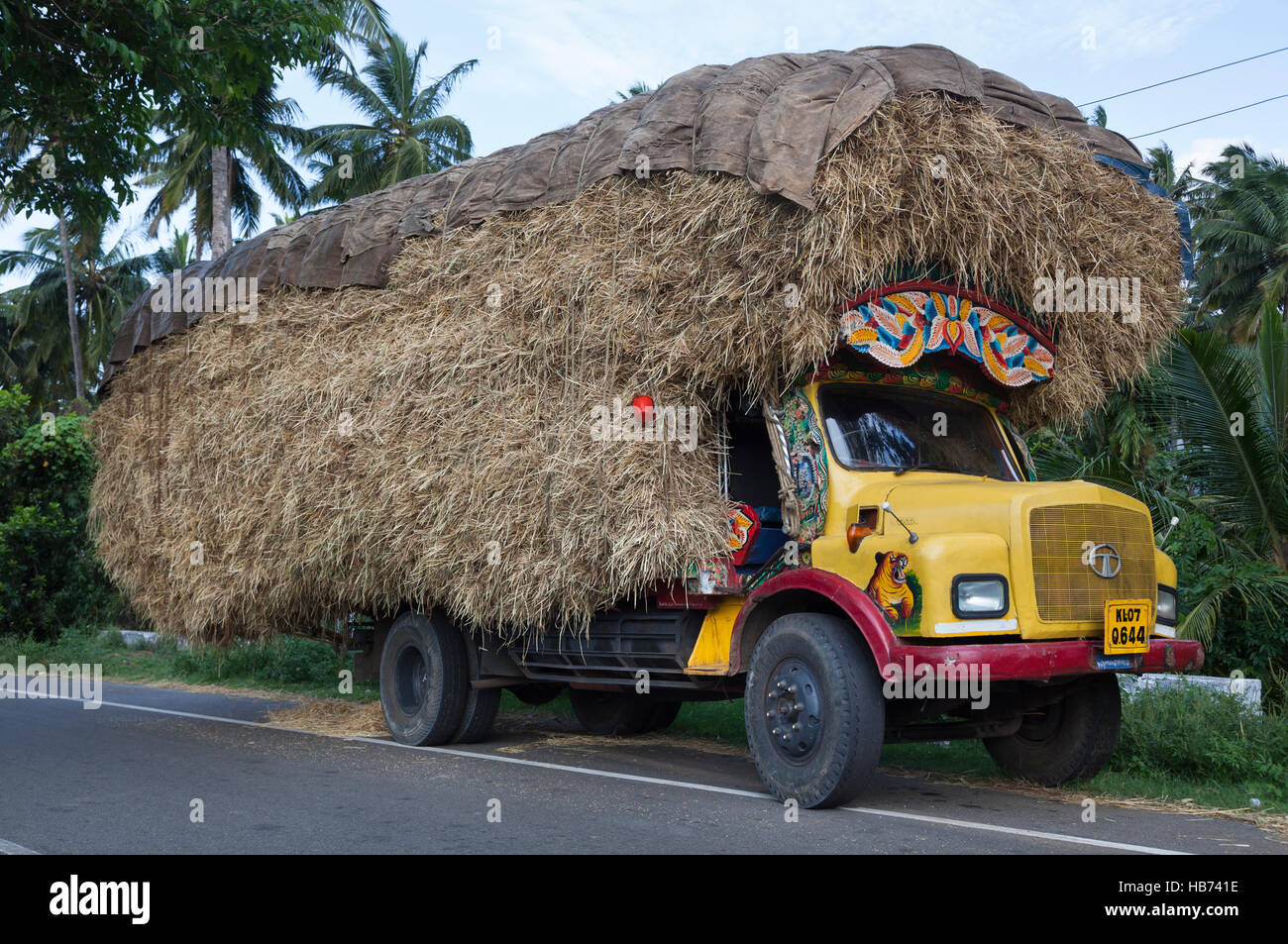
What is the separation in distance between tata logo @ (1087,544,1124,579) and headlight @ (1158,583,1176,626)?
2.19ft

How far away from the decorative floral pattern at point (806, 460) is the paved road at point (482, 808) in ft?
5.62

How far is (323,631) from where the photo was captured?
1113cm

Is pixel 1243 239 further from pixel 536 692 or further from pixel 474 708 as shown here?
pixel 474 708

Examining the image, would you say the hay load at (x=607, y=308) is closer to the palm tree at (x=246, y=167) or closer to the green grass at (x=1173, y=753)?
the green grass at (x=1173, y=753)

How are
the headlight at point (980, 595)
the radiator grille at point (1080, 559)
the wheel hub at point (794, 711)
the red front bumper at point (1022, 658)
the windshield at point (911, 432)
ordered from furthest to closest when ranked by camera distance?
the windshield at point (911, 432) < the wheel hub at point (794, 711) < the radiator grille at point (1080, 559) < the headlight at point (980, 595) < the red front bumper at point (1022, 658)

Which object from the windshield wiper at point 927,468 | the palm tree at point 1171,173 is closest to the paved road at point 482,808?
the windshield wiper at point 927,468

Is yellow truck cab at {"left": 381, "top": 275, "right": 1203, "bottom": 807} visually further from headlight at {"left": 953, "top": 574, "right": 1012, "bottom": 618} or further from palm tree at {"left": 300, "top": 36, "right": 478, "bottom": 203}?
palm tree at {"left": 300, "top": 36, "right": 478, "bottom": 203}

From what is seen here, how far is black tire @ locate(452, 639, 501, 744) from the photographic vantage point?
31.5ft

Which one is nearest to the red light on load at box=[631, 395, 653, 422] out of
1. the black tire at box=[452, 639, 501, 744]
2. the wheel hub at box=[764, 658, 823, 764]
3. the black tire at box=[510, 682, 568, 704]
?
the wheel hub at box=[764, 658, 823, 764]

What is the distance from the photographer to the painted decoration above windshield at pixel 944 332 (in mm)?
7254

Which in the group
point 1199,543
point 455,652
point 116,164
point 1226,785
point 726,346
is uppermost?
point 116,164
